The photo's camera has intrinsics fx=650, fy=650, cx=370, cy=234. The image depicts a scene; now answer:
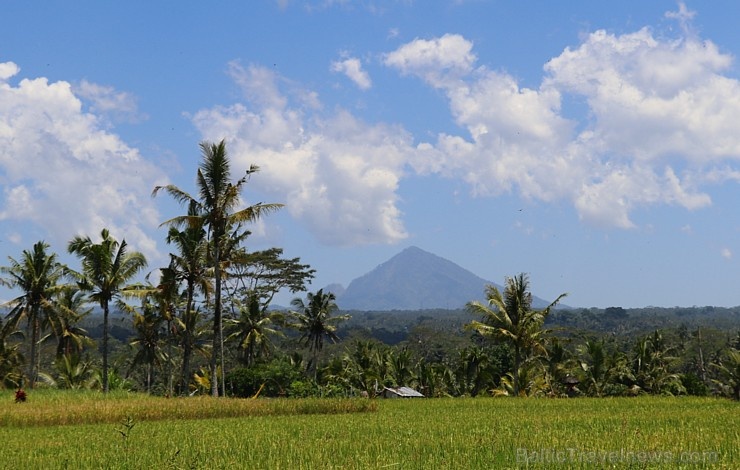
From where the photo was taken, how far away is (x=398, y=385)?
5219cm

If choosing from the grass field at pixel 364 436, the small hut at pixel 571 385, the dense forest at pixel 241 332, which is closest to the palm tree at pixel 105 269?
the dense forest at pixel 241 332

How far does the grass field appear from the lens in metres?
12.3

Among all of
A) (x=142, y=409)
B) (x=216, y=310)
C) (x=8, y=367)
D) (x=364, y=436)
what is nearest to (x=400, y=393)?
(x=216, y=310)

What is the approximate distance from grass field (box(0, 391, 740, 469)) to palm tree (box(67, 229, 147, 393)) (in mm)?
Answer: 11105

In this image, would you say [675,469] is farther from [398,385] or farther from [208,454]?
[398,385]

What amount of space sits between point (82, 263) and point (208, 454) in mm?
29124

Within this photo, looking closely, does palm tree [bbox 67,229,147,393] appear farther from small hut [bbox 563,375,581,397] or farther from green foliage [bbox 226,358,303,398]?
small hut [bbox 563,375,581,397]

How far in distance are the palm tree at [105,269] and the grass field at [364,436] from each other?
11.1 meters

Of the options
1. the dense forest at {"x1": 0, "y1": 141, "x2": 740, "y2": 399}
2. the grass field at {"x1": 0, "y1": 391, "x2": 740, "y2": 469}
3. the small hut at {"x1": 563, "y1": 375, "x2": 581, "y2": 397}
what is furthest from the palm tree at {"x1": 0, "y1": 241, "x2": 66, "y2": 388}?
the small hut at {"x1": 563, "y1": 375, "x2": 581, "y2": 397}

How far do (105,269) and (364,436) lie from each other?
86.7 ft

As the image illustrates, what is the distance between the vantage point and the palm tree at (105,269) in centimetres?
3784

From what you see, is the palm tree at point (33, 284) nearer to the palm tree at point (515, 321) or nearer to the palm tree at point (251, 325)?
the palm tree at point (251, 325)

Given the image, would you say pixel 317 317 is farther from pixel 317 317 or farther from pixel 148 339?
pixel 148 339

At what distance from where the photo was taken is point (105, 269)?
3800cm
